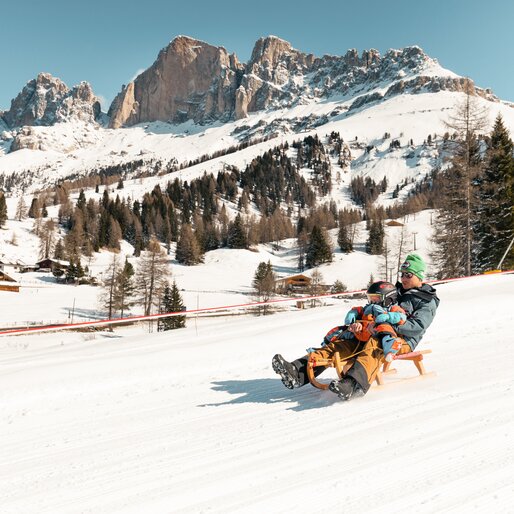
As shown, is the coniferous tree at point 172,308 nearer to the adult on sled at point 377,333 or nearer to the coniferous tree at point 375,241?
the adult on sled at point 377,333

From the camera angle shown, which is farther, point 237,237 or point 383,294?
point 237,237

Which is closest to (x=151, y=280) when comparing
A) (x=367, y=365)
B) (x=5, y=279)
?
(x=5, y=279)

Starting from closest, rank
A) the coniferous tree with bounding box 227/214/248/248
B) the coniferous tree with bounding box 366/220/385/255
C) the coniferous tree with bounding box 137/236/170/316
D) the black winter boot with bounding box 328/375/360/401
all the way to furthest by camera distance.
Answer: the black winter boot with bounding box 328/375/360/401
the coniferous tree with bounding box 137/236/170/316
the coniferous tree with bounding box 366/220/385/255
the coniferous tree with bounding box 227/214/248/248

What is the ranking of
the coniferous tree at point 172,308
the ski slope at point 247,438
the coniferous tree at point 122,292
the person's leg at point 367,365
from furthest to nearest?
the coniferous tree at point 122,292 → the coniferous tree at point 172,308 → the person's leg at point 367,365 → the ski slope at point 247,438

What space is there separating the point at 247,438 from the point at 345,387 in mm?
1176

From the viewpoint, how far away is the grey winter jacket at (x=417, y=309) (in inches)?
206

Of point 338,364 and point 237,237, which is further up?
point 237,237

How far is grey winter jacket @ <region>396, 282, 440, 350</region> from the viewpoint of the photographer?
17.2ft

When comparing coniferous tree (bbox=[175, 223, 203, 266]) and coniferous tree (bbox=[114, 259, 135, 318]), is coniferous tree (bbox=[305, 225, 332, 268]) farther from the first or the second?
coniferous tree (bbox=[114, 259, 135, 318])

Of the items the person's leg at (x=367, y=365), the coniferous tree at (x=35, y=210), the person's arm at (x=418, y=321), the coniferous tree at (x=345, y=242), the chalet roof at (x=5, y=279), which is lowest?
the chalet roof at (x=5, y=279)

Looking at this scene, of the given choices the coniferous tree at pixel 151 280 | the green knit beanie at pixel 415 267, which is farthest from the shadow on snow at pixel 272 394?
the coniferous tree at pixel 151 280

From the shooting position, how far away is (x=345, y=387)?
4344mm

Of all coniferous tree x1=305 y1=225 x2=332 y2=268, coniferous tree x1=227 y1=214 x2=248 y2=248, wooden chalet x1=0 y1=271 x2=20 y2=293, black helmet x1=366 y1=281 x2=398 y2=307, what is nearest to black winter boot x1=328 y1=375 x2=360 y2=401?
black helmet x1=366 y1=281 x2=398 y2=307

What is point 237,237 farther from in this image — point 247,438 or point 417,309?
point 247,438
